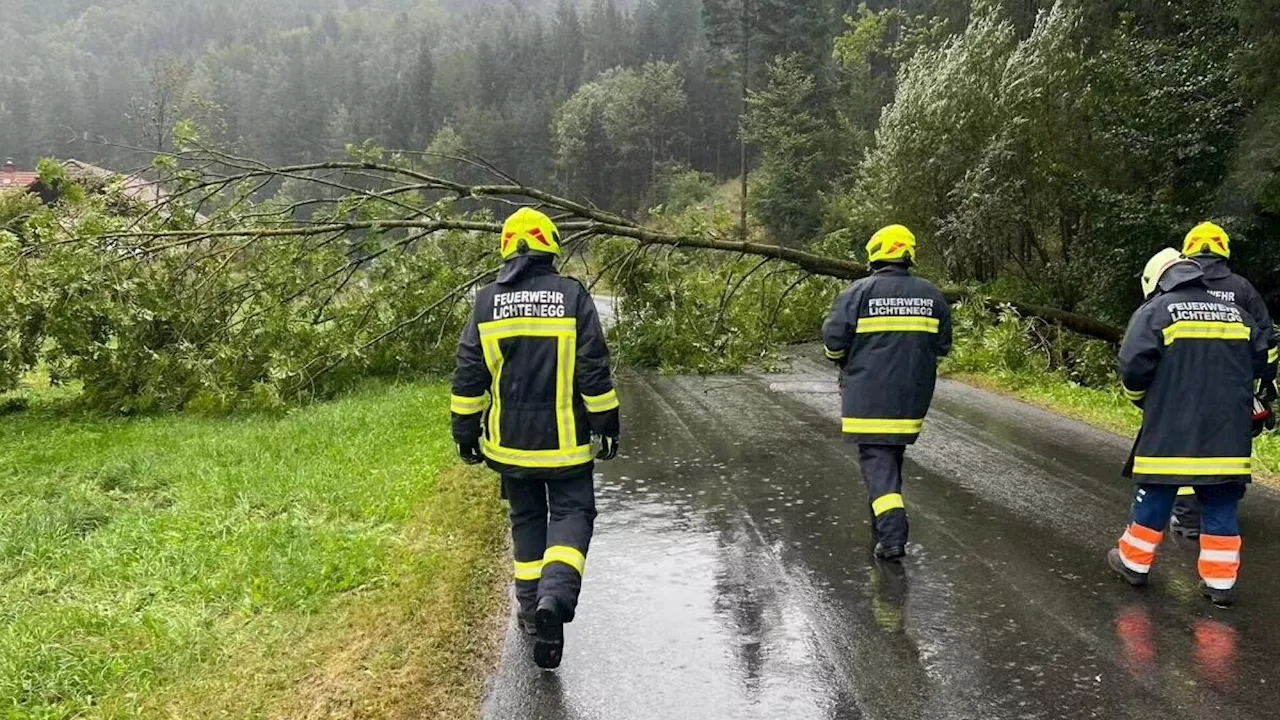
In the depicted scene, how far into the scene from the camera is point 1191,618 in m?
4.12

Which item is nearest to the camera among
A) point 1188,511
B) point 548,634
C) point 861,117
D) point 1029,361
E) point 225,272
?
point 548,634

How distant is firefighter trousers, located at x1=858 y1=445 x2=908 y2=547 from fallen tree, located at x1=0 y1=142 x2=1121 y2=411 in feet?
19.3

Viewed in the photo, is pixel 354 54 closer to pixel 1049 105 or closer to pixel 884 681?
pixel 1049 105

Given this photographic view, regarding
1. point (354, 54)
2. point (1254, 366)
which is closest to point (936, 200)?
point (1254, 366)

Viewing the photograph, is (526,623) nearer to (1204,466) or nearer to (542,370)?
(542,370)

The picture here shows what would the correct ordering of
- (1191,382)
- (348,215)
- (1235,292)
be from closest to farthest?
(1191,382) → (1235,292) → (348,215)

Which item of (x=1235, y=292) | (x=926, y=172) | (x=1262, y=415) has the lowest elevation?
(x=1262, y=415)

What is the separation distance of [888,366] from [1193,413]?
1.44 m

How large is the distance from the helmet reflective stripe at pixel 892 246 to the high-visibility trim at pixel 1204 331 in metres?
1.36

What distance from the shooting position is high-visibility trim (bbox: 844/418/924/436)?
16.4ft

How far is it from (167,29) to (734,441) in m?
173

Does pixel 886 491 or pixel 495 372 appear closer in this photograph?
pixel 495 372

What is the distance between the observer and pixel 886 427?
502 cm

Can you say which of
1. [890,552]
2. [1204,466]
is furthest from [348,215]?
[1204,466]
